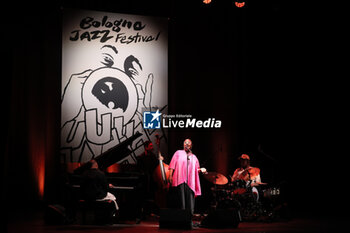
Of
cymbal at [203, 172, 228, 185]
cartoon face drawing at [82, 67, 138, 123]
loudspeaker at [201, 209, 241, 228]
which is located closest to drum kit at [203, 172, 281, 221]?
cymbal at [203, 172, 228, 185]

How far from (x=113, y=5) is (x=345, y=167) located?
6.50 m

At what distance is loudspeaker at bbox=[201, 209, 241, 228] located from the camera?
7078 mm

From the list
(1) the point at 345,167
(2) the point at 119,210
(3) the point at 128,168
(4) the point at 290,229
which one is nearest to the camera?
(4) the point at 290,229

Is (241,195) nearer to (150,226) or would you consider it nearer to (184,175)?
(184,175)

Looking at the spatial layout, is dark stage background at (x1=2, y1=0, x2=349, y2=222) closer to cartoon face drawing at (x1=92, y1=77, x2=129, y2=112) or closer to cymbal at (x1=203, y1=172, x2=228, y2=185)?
cartoon face drawing at (x1=92, y1=77, x2=129, y2=112)

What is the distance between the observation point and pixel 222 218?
7.10m

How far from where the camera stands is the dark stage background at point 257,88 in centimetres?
994

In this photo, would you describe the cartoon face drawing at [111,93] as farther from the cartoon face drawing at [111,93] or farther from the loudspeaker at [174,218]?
the loudspeaker at [174,218]

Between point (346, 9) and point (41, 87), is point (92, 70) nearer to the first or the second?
point (41, 87)

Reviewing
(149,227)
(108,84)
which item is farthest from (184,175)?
(108,84)

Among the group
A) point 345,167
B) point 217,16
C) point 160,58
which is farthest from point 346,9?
point 160,58

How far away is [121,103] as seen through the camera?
9719mm

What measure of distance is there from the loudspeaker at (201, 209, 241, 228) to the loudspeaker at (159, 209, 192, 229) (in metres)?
0.38

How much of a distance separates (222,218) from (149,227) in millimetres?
1205
